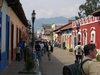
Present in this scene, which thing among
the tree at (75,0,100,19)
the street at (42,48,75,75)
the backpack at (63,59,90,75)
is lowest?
the street at (42,48,75,75)

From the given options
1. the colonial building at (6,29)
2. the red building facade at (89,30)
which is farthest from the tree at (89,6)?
the colonial building at (6,29)

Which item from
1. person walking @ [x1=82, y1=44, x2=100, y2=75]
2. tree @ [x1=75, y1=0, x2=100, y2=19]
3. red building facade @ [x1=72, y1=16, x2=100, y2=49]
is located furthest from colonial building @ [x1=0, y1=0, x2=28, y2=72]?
tree @ [x1=75, y1=0, x2=100, y2=19]

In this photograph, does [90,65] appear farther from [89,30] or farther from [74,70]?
[89,30]

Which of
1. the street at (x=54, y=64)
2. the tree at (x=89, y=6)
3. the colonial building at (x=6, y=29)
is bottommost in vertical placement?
the street at (x=54, y=64)

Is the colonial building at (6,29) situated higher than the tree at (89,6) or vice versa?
the tree at (89,6)

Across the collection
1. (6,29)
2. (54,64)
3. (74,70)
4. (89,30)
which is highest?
(89,30)

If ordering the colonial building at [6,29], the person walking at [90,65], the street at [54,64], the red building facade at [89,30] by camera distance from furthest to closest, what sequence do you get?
the red building facade at [89,30], the street at [54,64], the colonial building at [6,29], the person walking at [90,65]

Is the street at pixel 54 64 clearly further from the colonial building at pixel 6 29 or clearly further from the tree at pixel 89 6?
the tree at pixel 89 6

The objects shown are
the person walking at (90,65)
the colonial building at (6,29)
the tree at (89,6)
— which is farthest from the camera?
the tree at (89,6)

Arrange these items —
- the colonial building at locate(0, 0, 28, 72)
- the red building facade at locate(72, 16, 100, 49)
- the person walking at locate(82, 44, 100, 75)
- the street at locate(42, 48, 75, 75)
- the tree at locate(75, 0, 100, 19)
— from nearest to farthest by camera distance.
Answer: the person walking at locate(82, 44, 100, 75) → the colonial building at locate(0, 0, 28, 72) → the street at locate(42, 48, 75, 75) → the red building facade at locate(72, 16, 100, 49) → the tree at locate(75, 0, 100, 19)

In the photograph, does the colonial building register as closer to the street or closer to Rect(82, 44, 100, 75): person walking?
the street

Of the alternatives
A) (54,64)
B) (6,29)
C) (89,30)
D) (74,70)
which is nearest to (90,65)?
(74,70)

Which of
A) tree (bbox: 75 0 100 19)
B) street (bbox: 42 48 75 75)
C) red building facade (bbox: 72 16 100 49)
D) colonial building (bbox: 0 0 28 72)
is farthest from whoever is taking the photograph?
tree (bbox: 75 0 100 19)

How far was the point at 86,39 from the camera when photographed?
31.3 m
